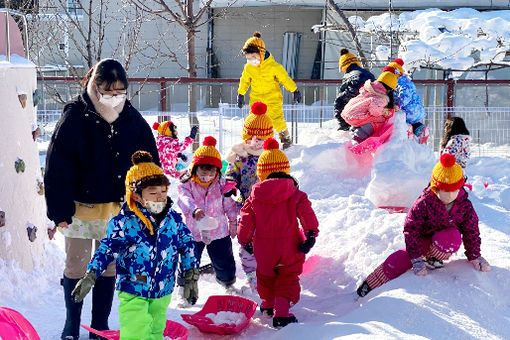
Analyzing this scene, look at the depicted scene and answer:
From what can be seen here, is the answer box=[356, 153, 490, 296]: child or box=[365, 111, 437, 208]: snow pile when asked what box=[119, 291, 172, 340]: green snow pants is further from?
box=[365, 111, 437, 208]: snow pile

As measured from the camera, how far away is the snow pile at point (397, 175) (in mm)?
7562

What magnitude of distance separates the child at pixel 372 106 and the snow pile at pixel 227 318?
3.86m

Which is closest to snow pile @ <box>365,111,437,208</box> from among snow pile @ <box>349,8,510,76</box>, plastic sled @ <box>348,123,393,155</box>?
plastic sled @ <box>348,123,393,155</box>

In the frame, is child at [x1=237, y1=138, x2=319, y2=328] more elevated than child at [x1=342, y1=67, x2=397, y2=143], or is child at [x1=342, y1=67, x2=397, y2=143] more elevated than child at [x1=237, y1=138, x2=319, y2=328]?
child at [x1=342, y1=67, x2=397, y2=143]

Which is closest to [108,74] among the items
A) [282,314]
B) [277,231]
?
[277,231]

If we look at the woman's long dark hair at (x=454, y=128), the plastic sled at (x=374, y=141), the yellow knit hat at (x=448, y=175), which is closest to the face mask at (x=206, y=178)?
the yellow knit hat at (x=448, y=175)

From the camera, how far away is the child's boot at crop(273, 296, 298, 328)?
524 cm

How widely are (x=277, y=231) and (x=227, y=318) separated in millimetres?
725

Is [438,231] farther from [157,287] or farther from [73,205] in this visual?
[73,205]

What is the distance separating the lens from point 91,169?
464 cm

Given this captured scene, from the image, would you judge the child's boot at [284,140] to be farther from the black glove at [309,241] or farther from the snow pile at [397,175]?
the black glove at [309,241]

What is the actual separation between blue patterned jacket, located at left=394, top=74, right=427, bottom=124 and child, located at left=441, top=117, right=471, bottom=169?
1.26m

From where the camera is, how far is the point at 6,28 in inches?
242

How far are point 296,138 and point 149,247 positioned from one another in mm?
→ 7584
